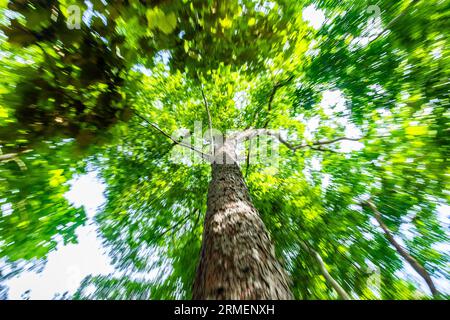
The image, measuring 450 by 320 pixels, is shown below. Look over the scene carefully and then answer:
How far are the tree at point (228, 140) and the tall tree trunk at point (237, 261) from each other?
1 centimetres

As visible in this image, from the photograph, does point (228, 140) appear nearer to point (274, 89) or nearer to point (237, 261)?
point (274, 89)

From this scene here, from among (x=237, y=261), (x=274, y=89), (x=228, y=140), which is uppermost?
(x=274, y=89)

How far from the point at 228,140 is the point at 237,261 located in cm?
424

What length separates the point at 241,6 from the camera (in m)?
1.89

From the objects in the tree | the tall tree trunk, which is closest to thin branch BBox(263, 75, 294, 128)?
the tree

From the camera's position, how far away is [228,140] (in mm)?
5578

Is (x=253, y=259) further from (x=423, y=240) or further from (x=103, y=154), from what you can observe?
(x=103, y=154)

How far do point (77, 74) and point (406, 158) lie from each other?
17.8ft

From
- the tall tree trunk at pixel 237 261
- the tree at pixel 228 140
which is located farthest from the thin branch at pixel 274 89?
the tall tree trunk at pixel 237 261

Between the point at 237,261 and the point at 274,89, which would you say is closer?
the point at 237,261

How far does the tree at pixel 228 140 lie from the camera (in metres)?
1.60

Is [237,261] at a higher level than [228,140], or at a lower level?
lower

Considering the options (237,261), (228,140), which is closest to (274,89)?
(228,140)

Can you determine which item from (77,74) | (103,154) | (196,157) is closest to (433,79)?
(77,74)
